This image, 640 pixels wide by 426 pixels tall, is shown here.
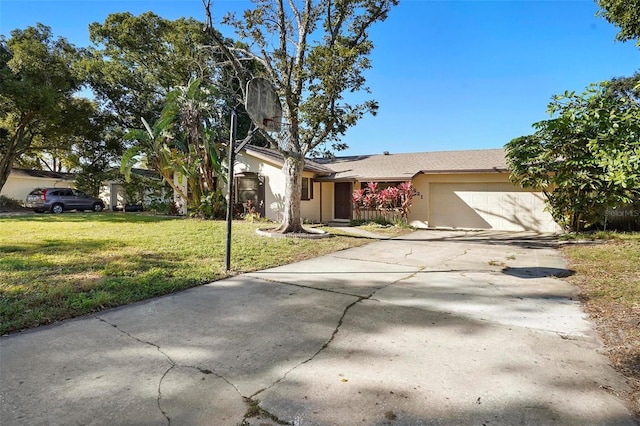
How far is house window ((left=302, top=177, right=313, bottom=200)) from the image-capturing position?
Result: 1618cm

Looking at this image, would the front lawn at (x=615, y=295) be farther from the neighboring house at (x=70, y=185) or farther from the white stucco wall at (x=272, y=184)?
the neighboring house at (x=70, y=185)

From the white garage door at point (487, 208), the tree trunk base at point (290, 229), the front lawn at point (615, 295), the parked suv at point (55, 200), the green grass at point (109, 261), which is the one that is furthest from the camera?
the parked suv at point (55, 200)

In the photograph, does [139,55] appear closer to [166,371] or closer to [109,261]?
[109,261]

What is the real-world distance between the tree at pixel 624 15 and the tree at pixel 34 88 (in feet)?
82.0

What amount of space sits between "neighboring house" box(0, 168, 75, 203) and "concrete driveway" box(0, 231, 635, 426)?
28.7 meters

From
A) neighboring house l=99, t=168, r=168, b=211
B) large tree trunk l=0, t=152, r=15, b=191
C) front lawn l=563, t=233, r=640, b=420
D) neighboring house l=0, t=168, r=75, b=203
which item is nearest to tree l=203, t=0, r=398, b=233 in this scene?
front lawn l=563, t=233, r=640, b=420

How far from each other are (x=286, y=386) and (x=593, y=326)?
359 cm

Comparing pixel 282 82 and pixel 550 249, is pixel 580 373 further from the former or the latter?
pixel 282 82

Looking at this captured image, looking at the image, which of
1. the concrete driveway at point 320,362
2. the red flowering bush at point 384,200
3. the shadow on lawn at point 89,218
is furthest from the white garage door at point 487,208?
the shadow on lawn at point 89,218

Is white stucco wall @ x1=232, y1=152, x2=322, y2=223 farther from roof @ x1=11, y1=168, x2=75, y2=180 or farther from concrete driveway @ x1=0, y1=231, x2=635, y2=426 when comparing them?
roof @ x1=11, y1=168, x2=75, y2=180

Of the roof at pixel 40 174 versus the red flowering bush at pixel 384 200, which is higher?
the roof at pixel 40 174

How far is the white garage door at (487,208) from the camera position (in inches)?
547

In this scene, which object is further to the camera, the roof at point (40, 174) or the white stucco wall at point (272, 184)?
the roof at point (40, 174)

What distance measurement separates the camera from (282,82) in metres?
10.7
